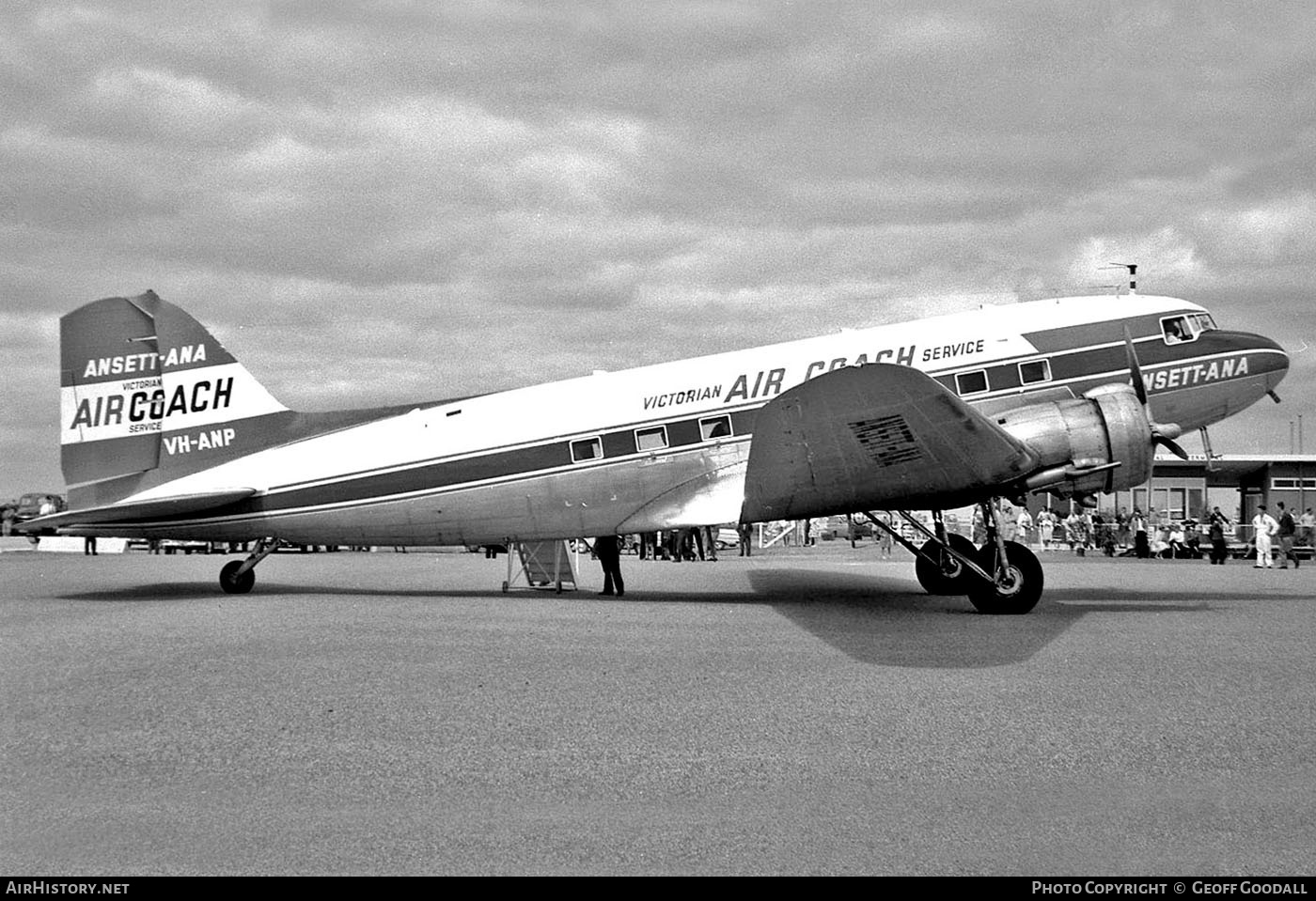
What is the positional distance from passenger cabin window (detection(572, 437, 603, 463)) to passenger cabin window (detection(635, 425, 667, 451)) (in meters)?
0.51

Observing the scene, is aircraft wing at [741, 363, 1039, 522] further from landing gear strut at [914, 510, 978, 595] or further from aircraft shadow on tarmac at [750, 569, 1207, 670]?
landing gear strut at [914, 510, 978, 595]

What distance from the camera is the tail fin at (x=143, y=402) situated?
15.1m

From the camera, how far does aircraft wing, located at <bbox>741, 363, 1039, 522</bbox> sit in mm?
11055

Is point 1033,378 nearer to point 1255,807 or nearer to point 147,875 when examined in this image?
point 1255,807

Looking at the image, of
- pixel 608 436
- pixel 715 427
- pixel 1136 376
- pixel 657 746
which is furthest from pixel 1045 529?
pixel 657 746

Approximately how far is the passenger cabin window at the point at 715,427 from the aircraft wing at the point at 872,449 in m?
1.20

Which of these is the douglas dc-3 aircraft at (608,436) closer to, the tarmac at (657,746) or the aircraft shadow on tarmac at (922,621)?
the aircraft shadow on tarmac at (922,621)

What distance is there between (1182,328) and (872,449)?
522 centimetres

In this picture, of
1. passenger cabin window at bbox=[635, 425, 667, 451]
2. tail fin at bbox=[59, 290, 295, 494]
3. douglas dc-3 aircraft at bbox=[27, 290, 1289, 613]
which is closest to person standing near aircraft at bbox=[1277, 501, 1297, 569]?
douglas dc-3 aircraft at bbox=[27, 290, 1289, 613]

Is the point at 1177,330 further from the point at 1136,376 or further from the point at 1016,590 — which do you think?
the point at 1016,590

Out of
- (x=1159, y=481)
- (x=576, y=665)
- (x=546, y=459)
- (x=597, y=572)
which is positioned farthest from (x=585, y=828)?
(x=1159, y=481)

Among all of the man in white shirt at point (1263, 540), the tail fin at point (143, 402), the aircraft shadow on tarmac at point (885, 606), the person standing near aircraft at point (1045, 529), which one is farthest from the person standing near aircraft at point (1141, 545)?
the tail fin at point (143, 402)

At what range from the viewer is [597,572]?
23781 millimetres

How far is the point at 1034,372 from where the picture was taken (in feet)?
45.3
